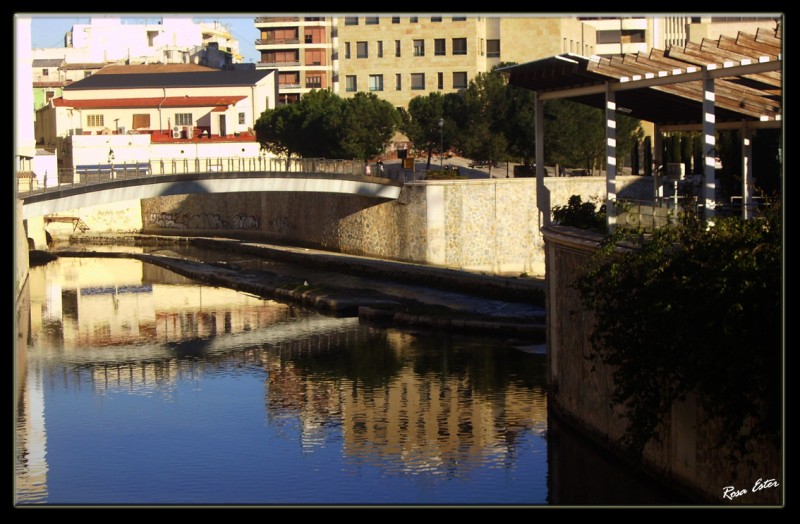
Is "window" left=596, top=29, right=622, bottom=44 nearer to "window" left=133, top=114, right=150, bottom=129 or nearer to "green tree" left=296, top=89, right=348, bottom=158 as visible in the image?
"green tree" left=296, top=89, right=348, bottom=158

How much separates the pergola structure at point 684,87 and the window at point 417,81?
139 ft

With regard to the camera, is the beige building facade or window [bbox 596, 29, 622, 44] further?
window [bbox 596, 29, 622, 44]

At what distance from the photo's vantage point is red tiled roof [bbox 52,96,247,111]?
60.9m

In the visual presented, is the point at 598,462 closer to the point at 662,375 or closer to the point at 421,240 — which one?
the point at 662,375

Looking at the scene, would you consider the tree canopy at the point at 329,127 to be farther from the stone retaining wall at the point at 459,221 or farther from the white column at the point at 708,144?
the white column at the point at 708,144

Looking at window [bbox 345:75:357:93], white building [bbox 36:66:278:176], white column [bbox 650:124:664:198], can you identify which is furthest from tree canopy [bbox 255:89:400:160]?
white column [bbox 650:124:664:198]

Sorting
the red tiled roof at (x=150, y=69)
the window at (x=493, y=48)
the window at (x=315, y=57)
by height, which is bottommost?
the red tiled roof at (x=150, y=69)

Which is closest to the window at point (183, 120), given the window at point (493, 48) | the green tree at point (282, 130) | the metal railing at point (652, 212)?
the green tree at point (282, 130)

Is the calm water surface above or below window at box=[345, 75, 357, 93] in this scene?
below

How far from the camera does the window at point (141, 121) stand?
61125 mm

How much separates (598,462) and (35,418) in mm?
9184

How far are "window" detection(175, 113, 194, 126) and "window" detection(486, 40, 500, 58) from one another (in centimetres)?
1513

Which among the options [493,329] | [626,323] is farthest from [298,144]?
[626,323]
